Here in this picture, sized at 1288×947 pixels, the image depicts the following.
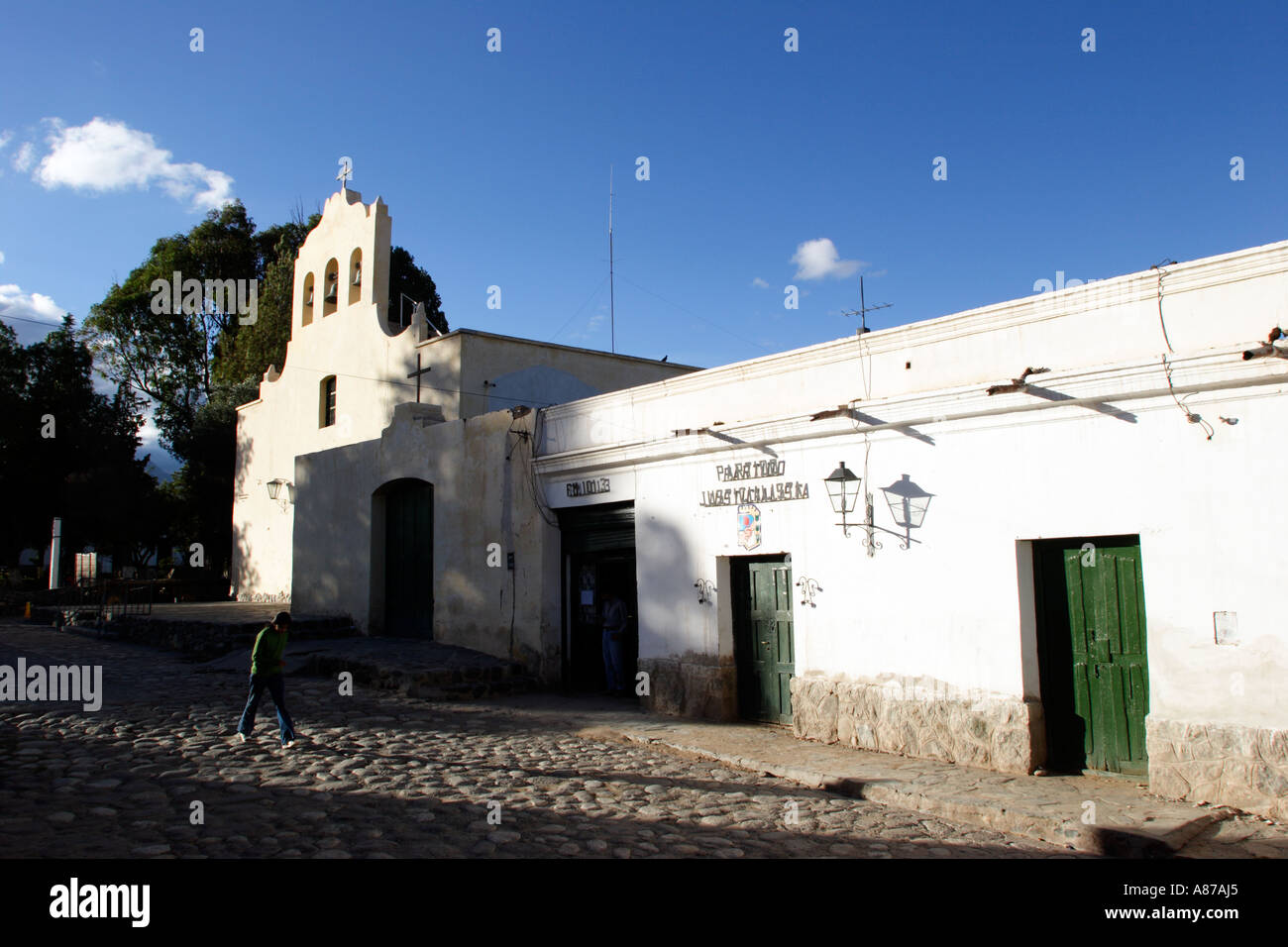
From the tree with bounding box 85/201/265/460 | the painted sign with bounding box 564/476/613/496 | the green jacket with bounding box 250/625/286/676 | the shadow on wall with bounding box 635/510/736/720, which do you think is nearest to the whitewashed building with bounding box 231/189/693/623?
the painted sign with bounding box 564/476/613/496

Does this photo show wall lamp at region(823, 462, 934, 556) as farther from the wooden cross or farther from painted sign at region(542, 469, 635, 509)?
the wooden cross

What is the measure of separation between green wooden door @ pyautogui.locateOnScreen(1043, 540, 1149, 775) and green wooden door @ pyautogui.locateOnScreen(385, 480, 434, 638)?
11.4 metres

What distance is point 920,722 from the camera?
933 cm

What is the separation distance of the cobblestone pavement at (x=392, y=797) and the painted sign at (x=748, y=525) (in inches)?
111

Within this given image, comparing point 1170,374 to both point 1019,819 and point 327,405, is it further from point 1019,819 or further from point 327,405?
point 327,405

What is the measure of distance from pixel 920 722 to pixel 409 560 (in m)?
11.1

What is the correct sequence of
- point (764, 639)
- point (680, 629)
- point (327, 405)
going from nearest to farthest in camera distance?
point (764, 639)
point (680, 629)
point (327, 405)

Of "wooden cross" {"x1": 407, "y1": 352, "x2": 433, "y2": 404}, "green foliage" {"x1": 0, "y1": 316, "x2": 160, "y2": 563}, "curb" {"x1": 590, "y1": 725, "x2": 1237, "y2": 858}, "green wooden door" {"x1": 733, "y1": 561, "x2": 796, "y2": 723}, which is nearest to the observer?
"curb" {"x1": 590, "y1": 725, "x2": 1237, "y2": 858}

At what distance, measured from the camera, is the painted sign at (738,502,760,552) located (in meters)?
11.2

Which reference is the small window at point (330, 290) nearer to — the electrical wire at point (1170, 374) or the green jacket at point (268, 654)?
the green jacket at point (268, 654)

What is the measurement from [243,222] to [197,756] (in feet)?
121

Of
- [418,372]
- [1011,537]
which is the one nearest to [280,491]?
[418,372]

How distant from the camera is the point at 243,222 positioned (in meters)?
40.2
